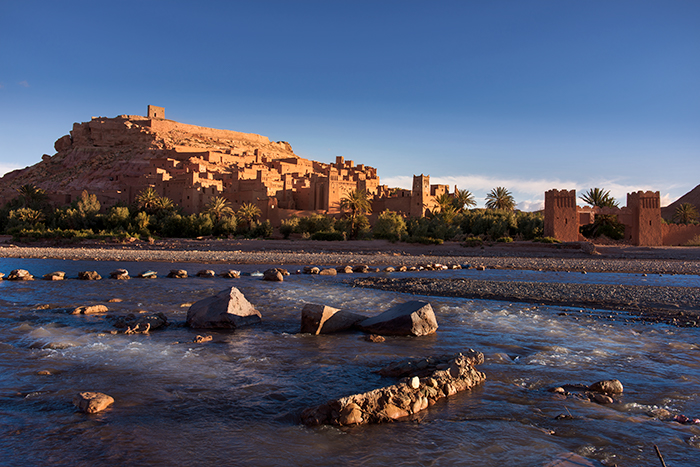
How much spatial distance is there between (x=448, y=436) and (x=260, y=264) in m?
21.8

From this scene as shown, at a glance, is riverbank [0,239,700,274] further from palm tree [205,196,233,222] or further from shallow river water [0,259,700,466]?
shallow river water [0,259,700,466]

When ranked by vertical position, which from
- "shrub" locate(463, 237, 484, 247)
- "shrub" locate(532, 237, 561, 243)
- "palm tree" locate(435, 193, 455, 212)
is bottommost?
"shrub" locate(463, 237, 484, 247)

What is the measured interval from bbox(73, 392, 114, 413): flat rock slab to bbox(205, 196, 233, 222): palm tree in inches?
1630

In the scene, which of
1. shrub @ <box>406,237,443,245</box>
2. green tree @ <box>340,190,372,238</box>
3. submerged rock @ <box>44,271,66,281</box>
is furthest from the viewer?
green tree @ <box>340,190,372,238</box>

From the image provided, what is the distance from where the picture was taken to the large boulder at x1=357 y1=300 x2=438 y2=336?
27.1 feet

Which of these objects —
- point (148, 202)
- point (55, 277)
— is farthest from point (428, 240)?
point (148, 202)

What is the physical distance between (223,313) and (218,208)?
38.4 metres

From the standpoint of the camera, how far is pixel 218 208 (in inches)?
1795

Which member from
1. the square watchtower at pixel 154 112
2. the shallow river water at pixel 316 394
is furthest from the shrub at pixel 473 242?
the square watchtower at pixel 154 112

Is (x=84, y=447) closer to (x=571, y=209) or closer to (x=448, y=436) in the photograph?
(x=448, y=436)

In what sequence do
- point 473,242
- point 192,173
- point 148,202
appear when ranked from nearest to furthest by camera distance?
1. point 473,242
2. point 148,202
3. point 192,173

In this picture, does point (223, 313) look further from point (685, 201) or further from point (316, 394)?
point (685, 201)

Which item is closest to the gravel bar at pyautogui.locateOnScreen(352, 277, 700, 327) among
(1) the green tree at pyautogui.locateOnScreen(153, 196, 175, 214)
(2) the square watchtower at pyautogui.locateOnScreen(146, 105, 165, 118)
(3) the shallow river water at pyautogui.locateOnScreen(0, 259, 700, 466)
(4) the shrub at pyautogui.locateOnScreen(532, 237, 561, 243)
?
(3) the shallow river water at pyautogui.locateOnScreen(0, 259, 700, 466)

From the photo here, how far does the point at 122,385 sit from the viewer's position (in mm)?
5633
